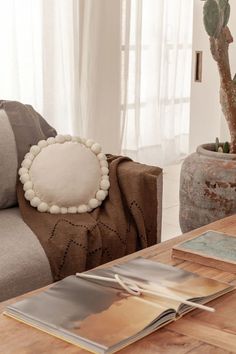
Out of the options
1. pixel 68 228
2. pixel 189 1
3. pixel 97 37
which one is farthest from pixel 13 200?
pixel 189 1

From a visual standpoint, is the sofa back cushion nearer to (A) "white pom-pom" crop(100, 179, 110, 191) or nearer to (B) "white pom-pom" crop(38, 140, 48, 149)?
(B) "white pom-pom" crop(38, 140, 48, 149)

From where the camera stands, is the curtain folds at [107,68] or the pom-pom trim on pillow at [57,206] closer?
the pom-pom trim on pillow at [57,206]

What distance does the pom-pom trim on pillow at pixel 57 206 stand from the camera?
2355mm

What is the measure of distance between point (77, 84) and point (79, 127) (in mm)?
274

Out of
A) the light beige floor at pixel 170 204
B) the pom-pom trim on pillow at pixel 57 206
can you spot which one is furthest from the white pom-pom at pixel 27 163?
the light beige floor at pixel 170 204

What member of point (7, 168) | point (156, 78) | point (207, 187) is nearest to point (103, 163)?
point (7, 168)

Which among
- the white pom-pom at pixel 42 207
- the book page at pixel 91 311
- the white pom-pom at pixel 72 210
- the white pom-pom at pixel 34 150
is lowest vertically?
the white pom-pom at pixel 72 210

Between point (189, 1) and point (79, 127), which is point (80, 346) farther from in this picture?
point (189, 1)

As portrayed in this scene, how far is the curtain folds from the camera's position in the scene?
3.75 m

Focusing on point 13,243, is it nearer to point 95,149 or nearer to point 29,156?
point 29,156

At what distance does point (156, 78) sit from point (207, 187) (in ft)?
7.20

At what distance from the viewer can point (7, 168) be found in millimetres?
2424

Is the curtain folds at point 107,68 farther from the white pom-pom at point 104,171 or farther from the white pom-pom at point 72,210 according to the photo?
the white pom-pom at point 72,210

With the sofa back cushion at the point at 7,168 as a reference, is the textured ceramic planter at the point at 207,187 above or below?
below
